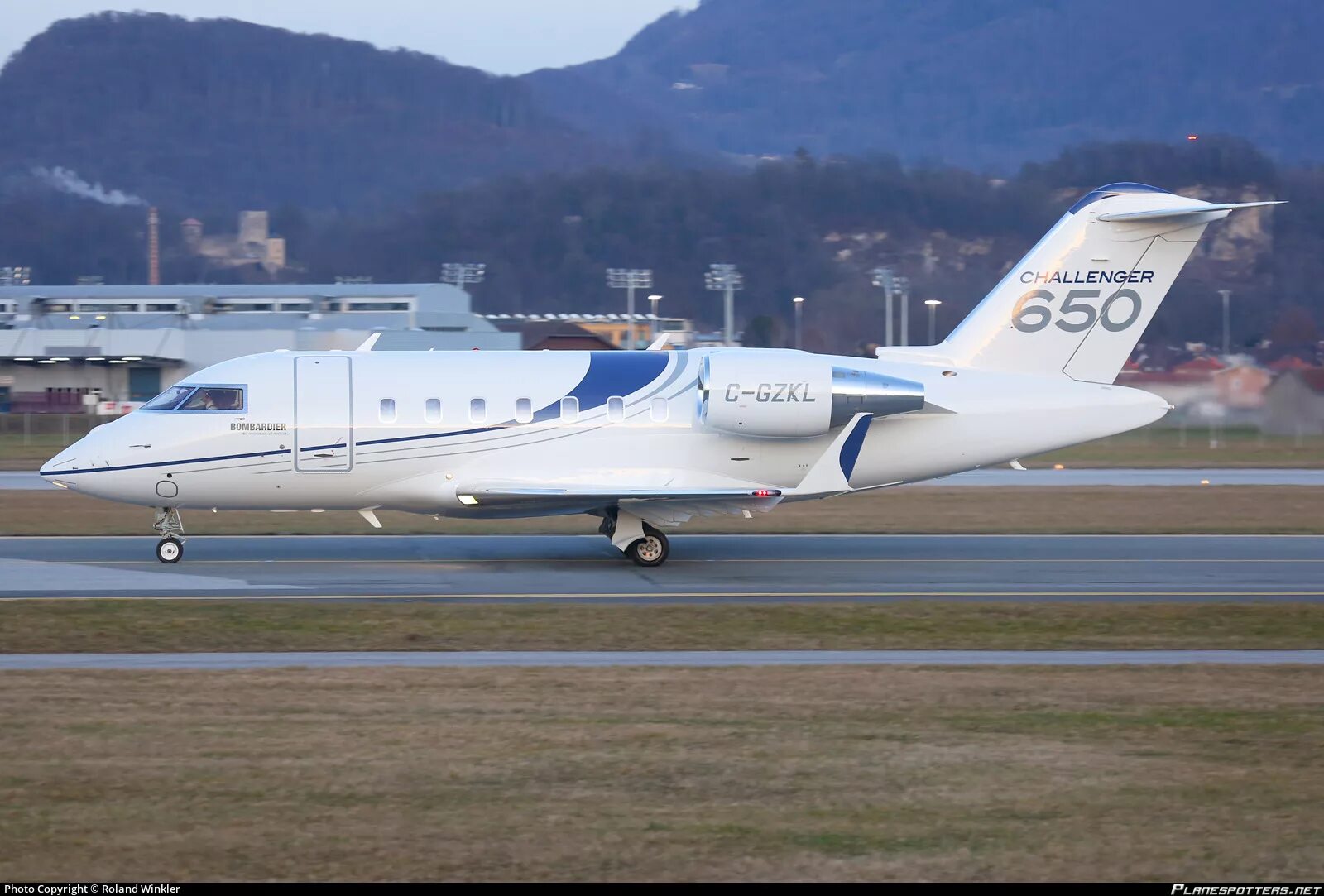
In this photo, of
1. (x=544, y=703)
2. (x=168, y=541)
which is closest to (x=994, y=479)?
(x=168, y=541)

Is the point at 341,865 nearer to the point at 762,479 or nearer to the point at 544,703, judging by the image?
the point at 544,703

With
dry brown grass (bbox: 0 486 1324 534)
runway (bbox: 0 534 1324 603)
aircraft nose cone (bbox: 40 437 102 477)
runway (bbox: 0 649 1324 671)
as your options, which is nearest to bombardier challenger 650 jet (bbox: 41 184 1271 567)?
aircraft nose cone (bbox: 40 437 102 477)

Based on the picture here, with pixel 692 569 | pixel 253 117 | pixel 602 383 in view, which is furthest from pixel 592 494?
pixel 253 117

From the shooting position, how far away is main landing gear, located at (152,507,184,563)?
814 inches

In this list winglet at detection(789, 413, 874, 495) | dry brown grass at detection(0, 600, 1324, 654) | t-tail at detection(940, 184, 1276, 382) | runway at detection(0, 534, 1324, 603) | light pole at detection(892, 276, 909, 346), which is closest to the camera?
dry brown grass at detection(0, 600, 1324, 654)

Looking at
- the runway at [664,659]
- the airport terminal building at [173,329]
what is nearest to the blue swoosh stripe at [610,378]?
the runway at [664,659]

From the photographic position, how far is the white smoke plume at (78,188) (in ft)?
434

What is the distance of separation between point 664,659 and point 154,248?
107 meters

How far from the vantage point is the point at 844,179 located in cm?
9769

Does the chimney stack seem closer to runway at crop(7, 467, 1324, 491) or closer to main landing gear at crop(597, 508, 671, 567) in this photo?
runway at crop(7, 467, 1324, 491)

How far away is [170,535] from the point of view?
68.7 ft

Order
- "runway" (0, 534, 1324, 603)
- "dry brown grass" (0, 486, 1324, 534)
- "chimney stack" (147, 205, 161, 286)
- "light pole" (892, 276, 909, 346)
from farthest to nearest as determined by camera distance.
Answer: "chimney stack" (147, 205, 161, 286)
"light pole" (892, 276, 909, 346)
"dry brown grass" (0, 486, 1324, 534)
"runway" (0, 534, 1324, 603)

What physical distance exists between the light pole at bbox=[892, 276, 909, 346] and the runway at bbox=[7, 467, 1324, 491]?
3191cm
